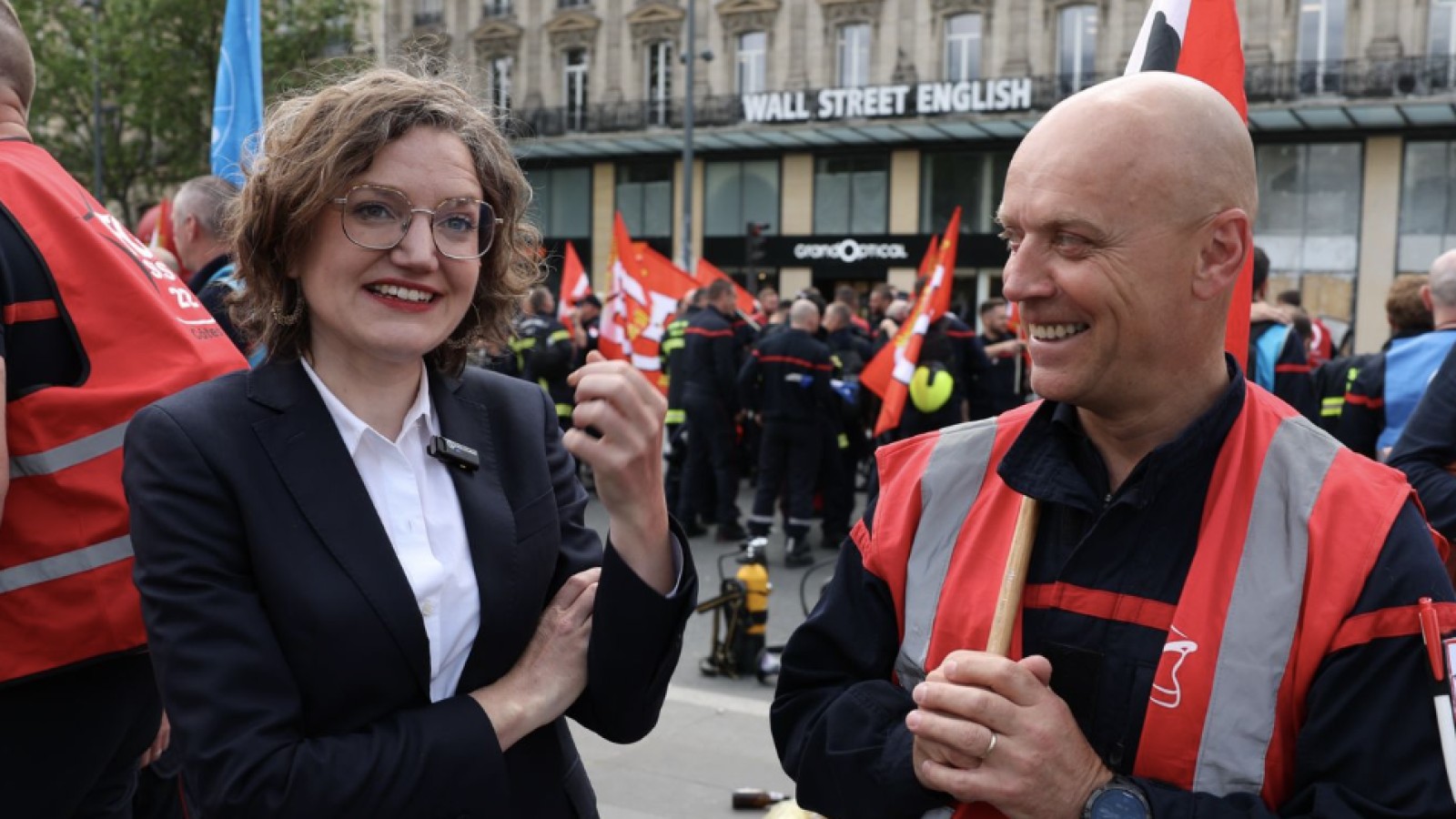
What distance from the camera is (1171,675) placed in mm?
1653

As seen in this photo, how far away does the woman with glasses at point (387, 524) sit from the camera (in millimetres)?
1702

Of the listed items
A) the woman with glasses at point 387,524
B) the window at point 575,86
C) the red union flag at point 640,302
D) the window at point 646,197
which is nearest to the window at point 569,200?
the window at point 646,197

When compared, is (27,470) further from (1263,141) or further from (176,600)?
(1263,141)

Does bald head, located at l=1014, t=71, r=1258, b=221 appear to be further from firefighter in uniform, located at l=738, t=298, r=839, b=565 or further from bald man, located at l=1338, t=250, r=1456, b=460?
firefighter in uniform, located at l=738, t=298, r=839, b=565

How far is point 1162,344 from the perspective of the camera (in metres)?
1.76

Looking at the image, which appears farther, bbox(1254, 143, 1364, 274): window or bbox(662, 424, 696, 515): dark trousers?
bbox(1254, 143, 1364, 274): window

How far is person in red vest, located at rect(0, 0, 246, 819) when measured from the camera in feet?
7.09

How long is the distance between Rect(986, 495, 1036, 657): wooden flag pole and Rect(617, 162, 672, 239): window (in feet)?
114

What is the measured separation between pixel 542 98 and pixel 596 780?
3458 centimetres

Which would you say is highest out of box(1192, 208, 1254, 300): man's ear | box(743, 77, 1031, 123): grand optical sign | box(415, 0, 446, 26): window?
box(415, 0, 446, 26): window

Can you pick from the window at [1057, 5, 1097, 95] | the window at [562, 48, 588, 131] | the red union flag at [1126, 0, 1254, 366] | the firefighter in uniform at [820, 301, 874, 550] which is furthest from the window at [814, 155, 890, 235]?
the red union flag at [1126, 0, 1254, 366]

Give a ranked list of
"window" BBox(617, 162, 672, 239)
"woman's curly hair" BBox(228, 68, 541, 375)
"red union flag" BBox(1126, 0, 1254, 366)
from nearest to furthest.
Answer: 1. "woman's curly hair" BBox(228, 68, 541, 375)
2. "red union flag" BBox(1126, 0, 1254, 366)
3. "window" BBox(617, 162, 672, 239)

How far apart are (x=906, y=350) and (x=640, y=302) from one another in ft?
11.9

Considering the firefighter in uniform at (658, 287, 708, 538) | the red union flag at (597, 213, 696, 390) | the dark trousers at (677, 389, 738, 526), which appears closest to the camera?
the dark trousers at (677, 389, 738, 526)
